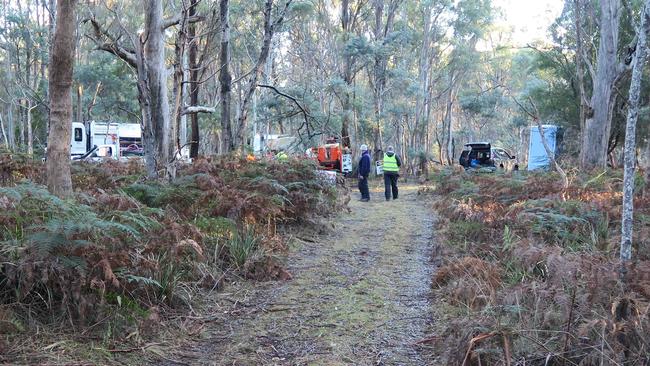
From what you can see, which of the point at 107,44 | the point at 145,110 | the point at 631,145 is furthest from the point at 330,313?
the point at 107,44

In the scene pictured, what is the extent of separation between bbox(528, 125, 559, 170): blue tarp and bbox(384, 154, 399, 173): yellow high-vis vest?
11.6 m

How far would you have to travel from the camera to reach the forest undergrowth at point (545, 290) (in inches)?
119

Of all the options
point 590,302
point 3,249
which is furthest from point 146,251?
point 590,302

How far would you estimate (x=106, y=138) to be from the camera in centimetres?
2556

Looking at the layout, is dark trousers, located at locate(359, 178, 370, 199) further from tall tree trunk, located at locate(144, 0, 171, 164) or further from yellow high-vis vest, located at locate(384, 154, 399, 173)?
tall tree trunk, located at locate(144, 0, 171, 164)

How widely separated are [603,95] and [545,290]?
12.9m

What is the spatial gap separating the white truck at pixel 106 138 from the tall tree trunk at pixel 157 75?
16.1 metres

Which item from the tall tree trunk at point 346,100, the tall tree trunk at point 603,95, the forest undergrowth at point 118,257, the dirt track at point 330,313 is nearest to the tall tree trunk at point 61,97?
the forest undergrowth at point 118,257

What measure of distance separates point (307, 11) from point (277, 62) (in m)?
14.5

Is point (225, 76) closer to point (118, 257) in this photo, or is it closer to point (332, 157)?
point (118, 257)

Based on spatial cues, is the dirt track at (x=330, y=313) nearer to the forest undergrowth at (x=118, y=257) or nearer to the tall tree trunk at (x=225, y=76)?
the forest undergrowth at (x=118, y=257)

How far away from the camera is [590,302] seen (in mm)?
3389

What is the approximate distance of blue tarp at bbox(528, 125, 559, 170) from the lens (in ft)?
77.4

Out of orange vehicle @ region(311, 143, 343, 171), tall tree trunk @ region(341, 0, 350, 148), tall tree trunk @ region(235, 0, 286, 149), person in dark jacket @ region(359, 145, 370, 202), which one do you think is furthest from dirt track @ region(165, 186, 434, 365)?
tall tree trunk @ region(341, 0, 350, 148)
